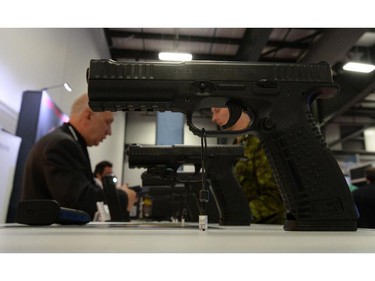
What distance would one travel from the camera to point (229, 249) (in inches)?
14.8

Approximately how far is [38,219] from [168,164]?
0.64 meters

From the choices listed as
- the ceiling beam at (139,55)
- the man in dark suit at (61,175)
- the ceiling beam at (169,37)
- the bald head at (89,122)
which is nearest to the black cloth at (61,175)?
the man in dark suit at (61,175)

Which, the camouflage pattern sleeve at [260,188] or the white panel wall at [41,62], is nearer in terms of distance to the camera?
the camouflage pattern sleeve at [260,188]

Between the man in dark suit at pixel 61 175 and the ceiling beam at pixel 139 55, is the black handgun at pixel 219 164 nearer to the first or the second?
the man in dark suit at pixel 61 175

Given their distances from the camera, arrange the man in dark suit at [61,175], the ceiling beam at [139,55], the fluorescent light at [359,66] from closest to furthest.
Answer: the man in dark suit at [61,175], the fluorescent light at [359,66], the ceiling beam at [139,55]

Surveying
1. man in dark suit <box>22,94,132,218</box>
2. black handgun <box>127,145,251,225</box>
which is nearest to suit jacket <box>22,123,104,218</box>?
man in dark suit <box>22,94,132,218</box>

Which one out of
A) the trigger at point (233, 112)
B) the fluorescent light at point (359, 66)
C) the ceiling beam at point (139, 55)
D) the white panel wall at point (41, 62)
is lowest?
the trigger at point (233, 112)

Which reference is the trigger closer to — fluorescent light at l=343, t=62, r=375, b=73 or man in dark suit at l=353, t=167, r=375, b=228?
man in dark suit at l=353, t=167, r=375, b=228

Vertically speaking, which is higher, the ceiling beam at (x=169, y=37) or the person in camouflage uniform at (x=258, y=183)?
the ceiling beam at (x=169, y=37)

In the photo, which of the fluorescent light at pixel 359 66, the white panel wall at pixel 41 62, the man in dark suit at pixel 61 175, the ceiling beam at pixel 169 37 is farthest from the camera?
the ceiling beam at pixel 169 37

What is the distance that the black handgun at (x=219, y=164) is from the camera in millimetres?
1282

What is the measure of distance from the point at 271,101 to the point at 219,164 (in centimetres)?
54

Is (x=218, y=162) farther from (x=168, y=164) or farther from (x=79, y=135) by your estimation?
(x=79, y=135)

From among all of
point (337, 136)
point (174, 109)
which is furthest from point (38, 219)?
point (337, 136)
